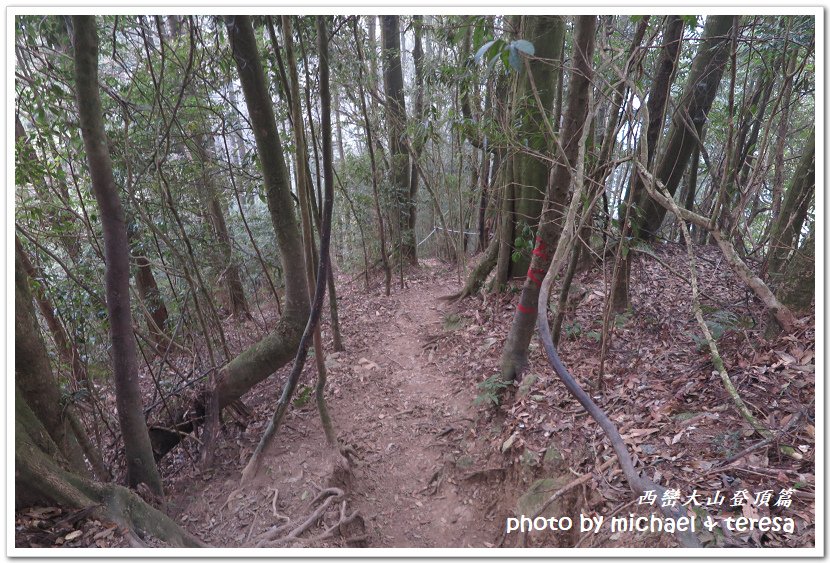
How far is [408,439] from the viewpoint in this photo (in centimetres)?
457

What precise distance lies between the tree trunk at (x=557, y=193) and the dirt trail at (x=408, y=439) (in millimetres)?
871

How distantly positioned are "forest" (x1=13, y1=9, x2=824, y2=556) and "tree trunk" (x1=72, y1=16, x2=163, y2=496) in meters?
0.02

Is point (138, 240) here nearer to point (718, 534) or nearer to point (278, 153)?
point (278, 153)

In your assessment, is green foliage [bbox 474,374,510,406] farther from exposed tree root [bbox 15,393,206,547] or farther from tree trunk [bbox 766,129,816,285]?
exposed tree root [bbox 15,393,206,547]

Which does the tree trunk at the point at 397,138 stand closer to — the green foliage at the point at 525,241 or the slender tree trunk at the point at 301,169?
the green foliage at the point at 525,241

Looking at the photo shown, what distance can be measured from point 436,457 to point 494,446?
0.66 m

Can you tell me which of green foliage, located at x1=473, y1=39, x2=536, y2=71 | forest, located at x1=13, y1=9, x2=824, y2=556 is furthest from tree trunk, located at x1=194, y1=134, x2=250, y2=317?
green foliage, located at x1=473, y1=39, x2=536, y2=71

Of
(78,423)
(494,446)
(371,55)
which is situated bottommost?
(494,446)

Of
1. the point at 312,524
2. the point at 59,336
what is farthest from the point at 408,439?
the point at 59,336

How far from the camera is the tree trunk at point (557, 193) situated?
331 cm

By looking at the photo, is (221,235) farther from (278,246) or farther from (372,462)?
(372,462)

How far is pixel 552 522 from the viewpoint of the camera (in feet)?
9.18

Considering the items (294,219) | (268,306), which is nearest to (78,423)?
(294,219)

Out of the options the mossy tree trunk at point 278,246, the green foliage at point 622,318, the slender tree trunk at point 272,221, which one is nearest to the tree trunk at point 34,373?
the mossy tree trunk at point 278,246
